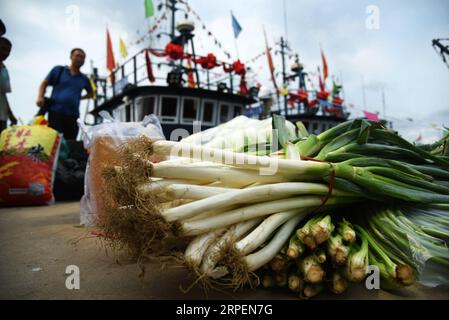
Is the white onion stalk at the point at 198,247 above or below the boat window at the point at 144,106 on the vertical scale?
below

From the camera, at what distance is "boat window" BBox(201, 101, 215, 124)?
11.6 m

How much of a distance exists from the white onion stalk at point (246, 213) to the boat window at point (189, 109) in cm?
998

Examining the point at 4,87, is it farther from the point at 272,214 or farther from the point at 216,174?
the point at 272,214

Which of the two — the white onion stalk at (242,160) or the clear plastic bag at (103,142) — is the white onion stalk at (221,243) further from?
the clear plastic bag at (103,142)

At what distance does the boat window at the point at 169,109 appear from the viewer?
1092 centimetres

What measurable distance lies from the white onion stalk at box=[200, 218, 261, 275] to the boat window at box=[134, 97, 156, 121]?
9968 mm

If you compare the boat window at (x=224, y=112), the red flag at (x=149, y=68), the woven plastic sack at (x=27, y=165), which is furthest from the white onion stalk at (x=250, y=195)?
the boat window at (x=224, y=112)

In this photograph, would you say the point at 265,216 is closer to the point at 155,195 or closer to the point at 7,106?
the point at 155,195

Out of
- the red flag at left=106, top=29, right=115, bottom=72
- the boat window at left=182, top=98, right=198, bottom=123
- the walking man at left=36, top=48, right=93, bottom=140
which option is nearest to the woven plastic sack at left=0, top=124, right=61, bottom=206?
the walking man at left=36, top=48, right=93, bottom=140

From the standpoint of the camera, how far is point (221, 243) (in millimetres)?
1329

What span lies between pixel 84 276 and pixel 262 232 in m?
0.98

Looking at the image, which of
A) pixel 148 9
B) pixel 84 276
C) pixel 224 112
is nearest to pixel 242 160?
pixel 84 276
